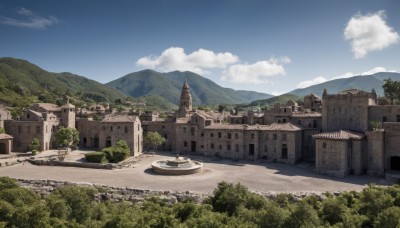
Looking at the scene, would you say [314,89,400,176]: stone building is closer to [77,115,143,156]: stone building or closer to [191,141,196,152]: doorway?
[191,141,196,152]: doorway

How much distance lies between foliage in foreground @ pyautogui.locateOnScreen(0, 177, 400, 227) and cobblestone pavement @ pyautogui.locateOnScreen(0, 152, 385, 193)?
26.2 ft

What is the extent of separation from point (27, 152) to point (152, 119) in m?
28.1

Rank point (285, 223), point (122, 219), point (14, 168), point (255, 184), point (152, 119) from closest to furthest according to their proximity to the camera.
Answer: point (122, 219) < point (285, 223) < point (255, 184) < point (14, 168) < point (152, 119)

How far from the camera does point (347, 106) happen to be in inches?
2095

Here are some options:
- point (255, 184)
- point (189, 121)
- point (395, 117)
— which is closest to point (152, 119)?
point (189, 121)

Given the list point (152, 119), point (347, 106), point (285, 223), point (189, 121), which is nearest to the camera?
point (285, 223)

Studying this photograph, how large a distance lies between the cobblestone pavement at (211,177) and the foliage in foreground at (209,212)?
314 inches

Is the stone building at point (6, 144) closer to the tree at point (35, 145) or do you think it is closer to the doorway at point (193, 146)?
the tree at point (35, 145)

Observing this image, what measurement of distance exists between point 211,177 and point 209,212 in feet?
64.4

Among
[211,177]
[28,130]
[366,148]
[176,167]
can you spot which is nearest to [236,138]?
[176,167]

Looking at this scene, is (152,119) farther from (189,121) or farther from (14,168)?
(14,168)

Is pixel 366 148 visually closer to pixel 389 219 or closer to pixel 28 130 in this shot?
pixel 389 219

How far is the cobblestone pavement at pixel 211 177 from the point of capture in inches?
1491

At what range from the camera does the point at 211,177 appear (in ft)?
142
